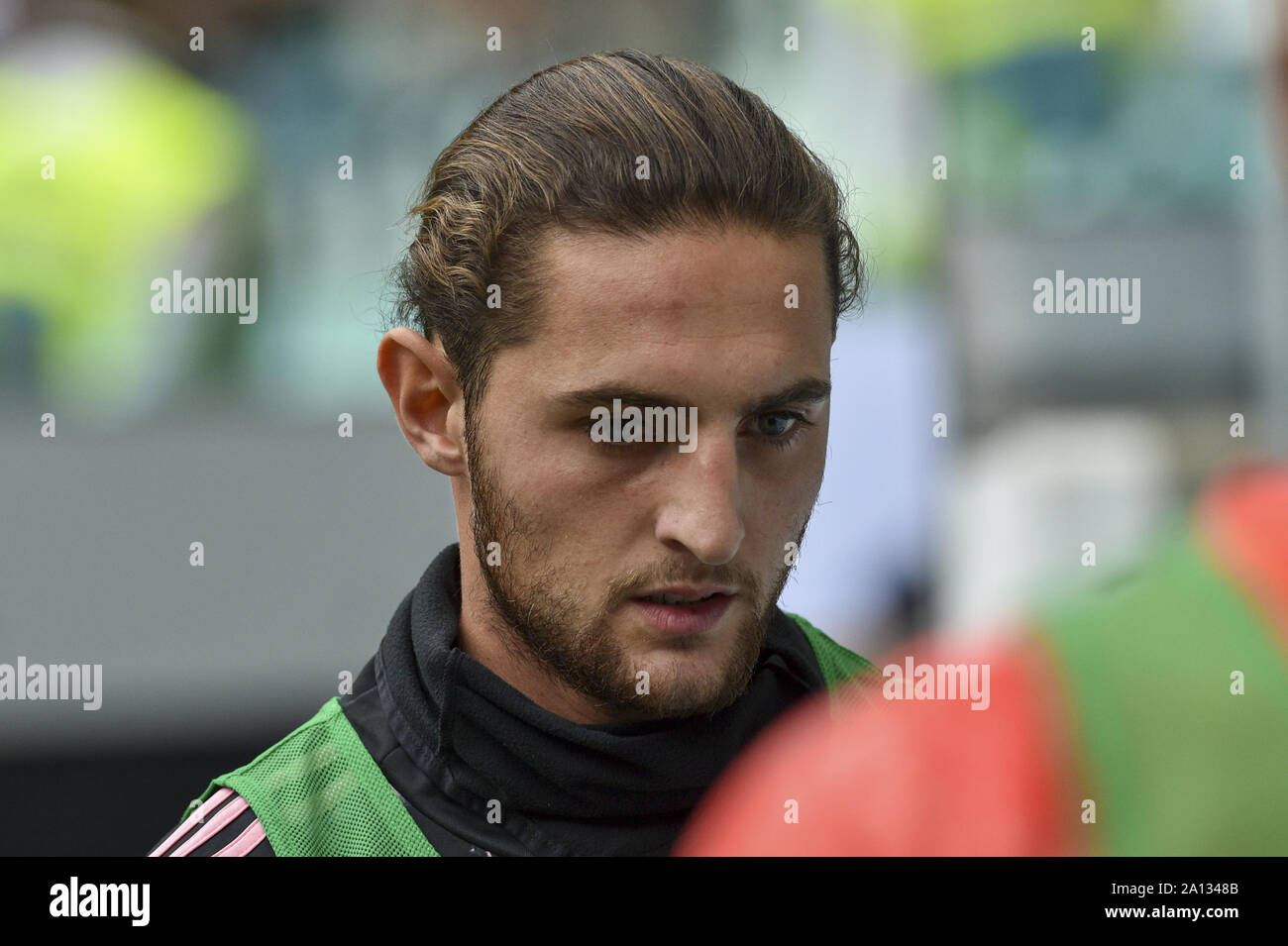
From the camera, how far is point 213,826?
5.31 ft

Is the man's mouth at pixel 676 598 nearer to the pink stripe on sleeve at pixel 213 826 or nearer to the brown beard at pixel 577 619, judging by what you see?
the brown beard at pixel 577 619

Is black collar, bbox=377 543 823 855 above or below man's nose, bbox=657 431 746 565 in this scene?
below

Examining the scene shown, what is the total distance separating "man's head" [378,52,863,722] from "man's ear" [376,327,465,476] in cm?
1

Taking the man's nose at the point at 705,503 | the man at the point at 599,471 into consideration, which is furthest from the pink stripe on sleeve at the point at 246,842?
the man's nose at the point at 705,503

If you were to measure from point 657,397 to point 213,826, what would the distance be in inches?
29.4

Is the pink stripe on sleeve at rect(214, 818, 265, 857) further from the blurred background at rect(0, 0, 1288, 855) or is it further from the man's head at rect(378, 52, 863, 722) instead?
the blurred background at rect(0, 0, 1288, 855)

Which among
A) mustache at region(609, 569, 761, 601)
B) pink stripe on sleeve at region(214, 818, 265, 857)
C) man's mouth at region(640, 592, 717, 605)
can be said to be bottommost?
pink stripe on sleeve at region(214, 818, 265, 857)

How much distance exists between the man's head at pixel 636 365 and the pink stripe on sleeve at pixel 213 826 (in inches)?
14.9

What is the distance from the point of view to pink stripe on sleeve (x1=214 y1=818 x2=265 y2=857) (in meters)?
1.55

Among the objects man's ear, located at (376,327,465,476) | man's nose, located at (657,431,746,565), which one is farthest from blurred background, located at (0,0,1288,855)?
man's nose, located at (657,431,746,565)

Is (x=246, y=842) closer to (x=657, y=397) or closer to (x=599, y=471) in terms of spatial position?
(x=599, y=471)

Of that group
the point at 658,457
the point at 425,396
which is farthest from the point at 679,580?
the point at 425,396
